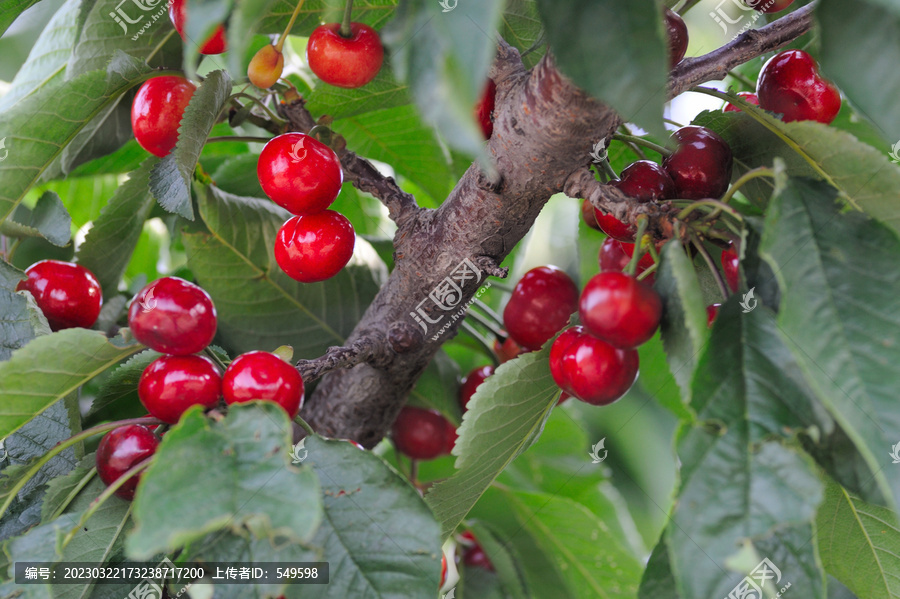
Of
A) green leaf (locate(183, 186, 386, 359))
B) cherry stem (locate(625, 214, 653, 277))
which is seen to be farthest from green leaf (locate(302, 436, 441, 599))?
green leaf (locate(183, 186, 386, 359))

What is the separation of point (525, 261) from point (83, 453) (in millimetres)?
796

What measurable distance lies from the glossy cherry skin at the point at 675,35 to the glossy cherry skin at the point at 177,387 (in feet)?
1.46

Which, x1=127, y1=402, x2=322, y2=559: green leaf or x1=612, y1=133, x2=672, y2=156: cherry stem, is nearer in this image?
x1=127, y1=402, x2=322, y2=559: green leaf

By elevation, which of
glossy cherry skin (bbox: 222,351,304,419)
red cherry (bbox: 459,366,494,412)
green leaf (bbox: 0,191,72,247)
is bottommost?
red cherry (bbox: 459,366,494,412)

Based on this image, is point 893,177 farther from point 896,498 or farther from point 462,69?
point 462,69

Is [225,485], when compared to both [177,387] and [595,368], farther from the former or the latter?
[595,368]

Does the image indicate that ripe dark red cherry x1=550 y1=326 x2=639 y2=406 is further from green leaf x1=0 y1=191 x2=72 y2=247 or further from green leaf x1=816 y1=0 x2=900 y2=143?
green leaf x1=0 y1=191 x2=72 y2=247

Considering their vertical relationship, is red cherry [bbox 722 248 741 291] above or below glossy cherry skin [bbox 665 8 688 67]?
below

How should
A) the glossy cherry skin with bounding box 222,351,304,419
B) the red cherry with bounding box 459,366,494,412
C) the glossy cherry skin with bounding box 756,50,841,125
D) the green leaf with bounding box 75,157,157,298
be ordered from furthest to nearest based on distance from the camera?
the red cherry with bounding box 459,366,494,412 → the green leaf with bounding box 75,157,157,298 → the glossy cherry skin with bounding box 756,50,841,125 → the glossy cherry skin with bounding box 222,351,304,419

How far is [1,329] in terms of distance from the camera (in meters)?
0.58

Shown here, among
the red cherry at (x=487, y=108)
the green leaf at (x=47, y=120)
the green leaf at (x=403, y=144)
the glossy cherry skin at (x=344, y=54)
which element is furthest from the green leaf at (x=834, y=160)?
the green leaf at (x=47, y=120)

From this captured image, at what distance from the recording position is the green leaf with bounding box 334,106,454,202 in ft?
2.91

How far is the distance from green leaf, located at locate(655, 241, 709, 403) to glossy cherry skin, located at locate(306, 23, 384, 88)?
32 centimetres

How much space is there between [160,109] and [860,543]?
2.39 ft
